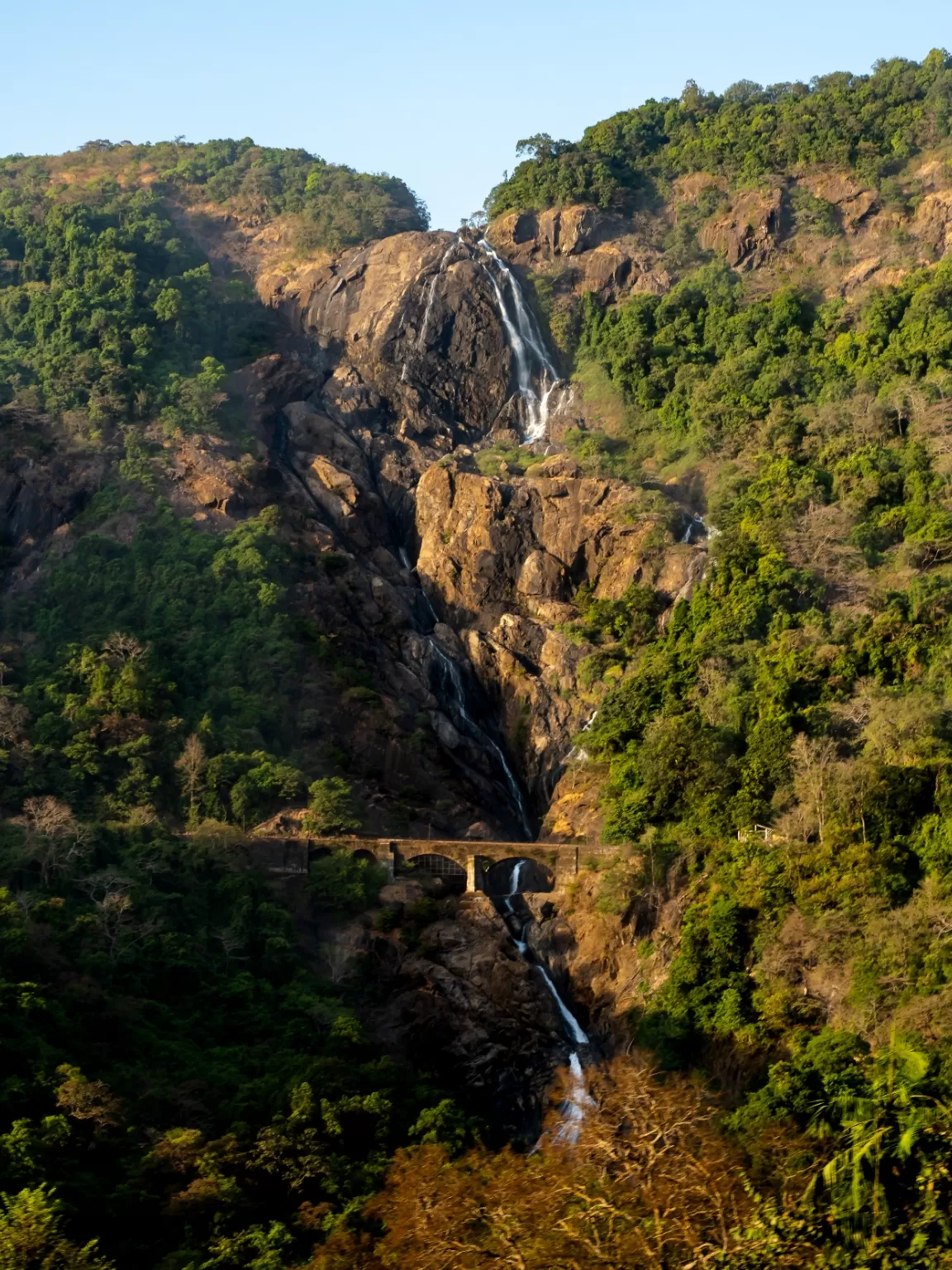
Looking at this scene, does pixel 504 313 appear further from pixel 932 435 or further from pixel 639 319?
pixel 932 435

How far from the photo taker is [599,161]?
8762 centimetres

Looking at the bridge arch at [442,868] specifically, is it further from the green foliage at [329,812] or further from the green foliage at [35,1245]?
the green foliage at [35,1245]

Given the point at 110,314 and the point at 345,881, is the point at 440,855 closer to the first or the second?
the point at 345,881

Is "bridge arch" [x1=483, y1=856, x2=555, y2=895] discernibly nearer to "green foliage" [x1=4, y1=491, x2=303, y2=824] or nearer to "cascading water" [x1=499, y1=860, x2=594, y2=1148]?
"cascading water" [x1=499, y1=860, x2=594, y2=1148]

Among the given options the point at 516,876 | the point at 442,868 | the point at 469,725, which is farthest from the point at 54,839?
the point at 469,725

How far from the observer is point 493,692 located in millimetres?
65125

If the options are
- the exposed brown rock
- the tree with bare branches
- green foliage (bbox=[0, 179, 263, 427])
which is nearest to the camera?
the tree with bare branches

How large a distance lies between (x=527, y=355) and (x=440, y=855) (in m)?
34.8

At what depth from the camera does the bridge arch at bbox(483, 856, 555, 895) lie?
5406 centimetres

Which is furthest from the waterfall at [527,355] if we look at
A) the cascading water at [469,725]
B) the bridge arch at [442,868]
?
the bridge arch at [442,868]

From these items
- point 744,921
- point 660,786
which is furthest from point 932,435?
point 744,921

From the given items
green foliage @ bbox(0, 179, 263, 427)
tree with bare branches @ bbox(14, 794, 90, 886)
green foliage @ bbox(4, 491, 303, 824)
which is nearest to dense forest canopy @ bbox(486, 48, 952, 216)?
green foliage @ bbox(0, 179, 263, 427)

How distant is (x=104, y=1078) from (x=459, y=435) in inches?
1777

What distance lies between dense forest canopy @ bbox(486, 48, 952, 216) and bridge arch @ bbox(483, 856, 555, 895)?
44986mm
